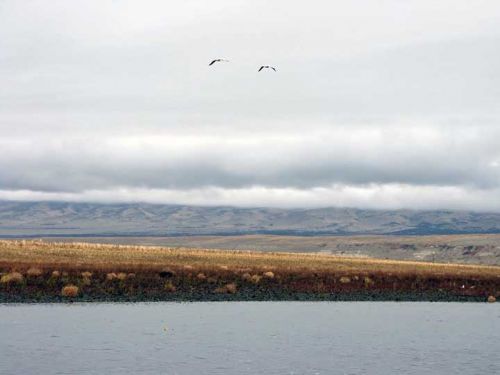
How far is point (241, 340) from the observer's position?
117 feet

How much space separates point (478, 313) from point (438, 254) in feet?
393

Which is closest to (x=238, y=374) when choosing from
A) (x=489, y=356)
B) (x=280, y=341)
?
(x=280, y=341)

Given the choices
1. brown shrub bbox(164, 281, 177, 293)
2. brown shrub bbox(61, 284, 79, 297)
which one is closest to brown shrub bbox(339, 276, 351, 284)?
brown shrub bbox(164, 281, 177, 293)

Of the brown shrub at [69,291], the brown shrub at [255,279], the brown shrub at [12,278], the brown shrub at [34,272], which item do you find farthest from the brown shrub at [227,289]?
the brown shrub at [12,278]

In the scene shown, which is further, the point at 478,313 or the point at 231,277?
the point at 231,277

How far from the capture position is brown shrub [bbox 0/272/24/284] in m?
55.0

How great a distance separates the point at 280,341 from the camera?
35844 millimetres

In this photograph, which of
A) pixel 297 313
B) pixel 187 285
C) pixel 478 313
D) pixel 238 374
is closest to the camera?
pixel 238 374

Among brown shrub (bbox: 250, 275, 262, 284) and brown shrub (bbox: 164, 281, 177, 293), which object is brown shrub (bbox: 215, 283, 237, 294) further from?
brown shrub (bbox: 250, 275, 262, 284)

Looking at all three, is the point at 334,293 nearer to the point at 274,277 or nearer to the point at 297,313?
the point at 274,277

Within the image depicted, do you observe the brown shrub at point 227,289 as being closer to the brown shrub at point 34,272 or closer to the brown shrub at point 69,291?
the brown shrub at point 69,291

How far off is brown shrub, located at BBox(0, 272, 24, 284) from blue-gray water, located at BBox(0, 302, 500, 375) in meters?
8.74

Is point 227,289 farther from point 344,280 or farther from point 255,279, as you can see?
point 344,280

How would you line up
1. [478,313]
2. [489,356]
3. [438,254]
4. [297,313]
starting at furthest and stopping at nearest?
[438,254] → [478,313] → [297,313] → [489,356]
